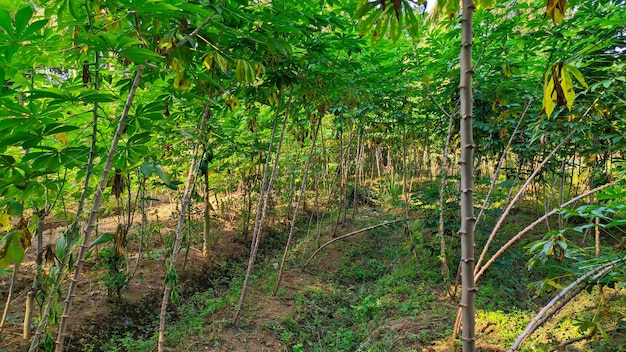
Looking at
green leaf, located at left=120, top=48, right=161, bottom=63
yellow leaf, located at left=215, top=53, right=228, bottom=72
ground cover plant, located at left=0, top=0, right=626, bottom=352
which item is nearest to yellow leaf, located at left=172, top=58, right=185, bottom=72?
ground cover plant, located at left=0, top=0, right=626, bottom=352

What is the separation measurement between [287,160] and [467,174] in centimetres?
660

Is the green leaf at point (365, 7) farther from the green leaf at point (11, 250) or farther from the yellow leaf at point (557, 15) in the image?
the green leaf at point (11, 250)

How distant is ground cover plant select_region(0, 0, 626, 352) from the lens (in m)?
1.22

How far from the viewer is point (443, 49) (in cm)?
372

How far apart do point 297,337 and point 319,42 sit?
2.94 m

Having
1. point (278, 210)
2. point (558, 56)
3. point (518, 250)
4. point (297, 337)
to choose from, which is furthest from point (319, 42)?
point (278, 210)

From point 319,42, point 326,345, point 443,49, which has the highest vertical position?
point 443,49

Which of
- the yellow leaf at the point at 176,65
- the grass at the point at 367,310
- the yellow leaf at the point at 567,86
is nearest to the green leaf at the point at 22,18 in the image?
the yellow leaf at the point at 176,65

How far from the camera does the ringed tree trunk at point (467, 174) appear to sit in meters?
0.68

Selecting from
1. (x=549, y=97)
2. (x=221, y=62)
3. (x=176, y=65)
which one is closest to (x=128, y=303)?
(x=176, y=65)

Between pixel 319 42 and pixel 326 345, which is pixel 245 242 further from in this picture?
pixel 319 42

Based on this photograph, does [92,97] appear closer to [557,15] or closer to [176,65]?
[176,65]

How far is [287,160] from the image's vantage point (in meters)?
7.23

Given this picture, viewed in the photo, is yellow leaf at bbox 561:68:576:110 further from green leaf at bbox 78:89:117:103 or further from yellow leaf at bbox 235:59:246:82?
yellow leaf at bbox 235:59:246:82
